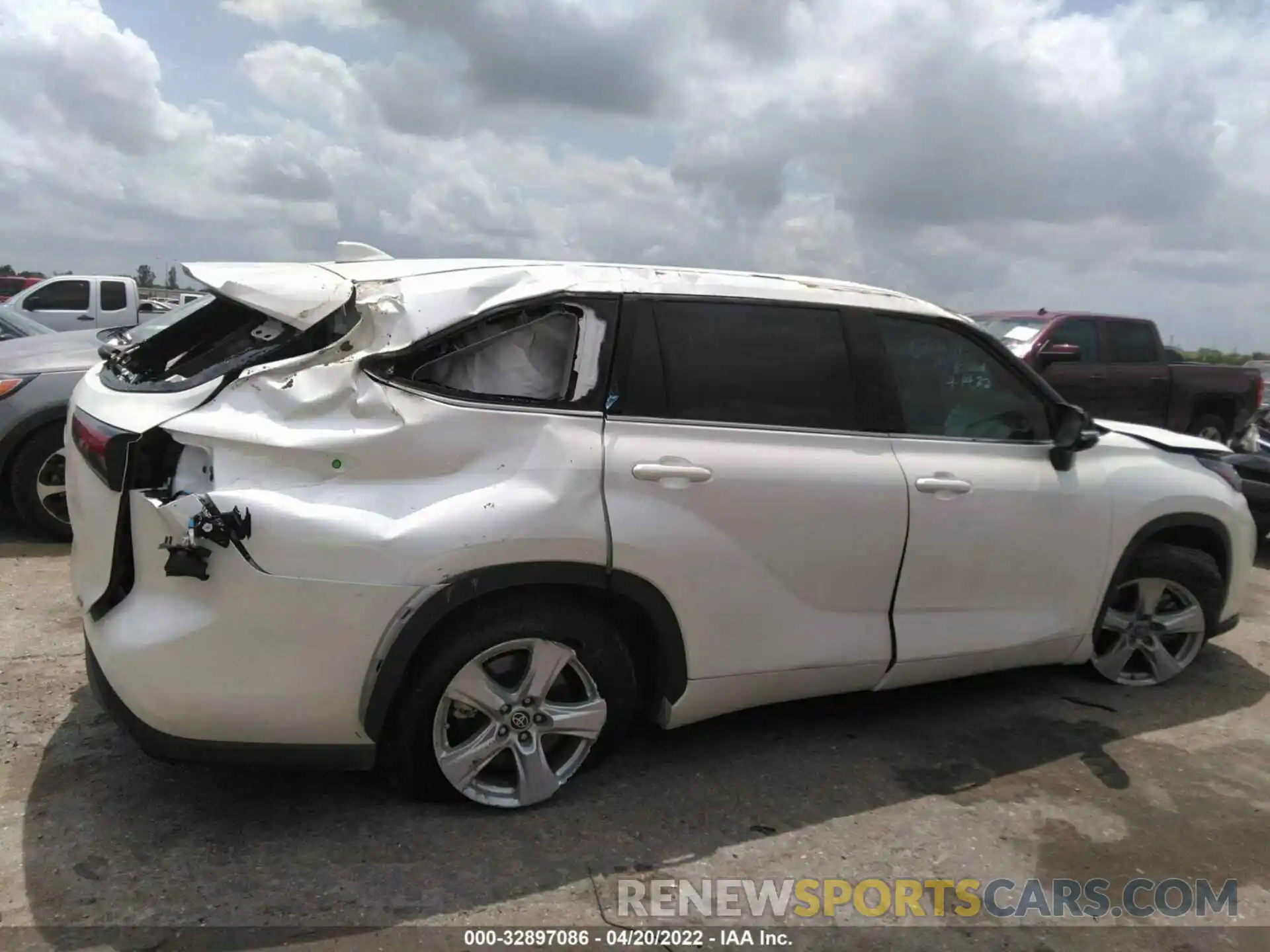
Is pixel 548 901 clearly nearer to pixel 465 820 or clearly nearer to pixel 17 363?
pixel 465 820

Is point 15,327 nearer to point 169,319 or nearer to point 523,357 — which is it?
point 169,319

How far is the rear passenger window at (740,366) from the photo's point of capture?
3201 mm

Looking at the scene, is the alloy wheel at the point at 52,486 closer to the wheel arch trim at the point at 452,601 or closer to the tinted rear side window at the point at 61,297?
the wheel arch trim at the point at 452,601

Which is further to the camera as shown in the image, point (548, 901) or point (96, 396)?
point (96, 396)

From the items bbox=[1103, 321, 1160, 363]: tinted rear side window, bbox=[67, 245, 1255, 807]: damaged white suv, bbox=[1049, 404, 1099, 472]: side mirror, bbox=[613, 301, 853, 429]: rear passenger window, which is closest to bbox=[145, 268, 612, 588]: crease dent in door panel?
bbox=[67, 245, 1255, 807]: damaged white suv

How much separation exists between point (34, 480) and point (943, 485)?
522 centimetres

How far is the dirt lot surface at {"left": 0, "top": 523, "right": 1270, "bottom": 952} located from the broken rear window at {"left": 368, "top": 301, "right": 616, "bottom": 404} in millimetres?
1346

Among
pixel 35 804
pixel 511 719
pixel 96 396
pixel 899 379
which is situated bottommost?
pixel 35 804

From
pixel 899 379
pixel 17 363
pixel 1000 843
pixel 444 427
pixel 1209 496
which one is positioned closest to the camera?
pixel 444 427

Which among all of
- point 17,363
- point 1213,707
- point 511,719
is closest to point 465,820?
point 511,719

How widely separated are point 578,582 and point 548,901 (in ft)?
2.96

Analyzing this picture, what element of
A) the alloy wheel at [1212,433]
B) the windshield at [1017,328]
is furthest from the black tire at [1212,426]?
the windshield at [1017,328]

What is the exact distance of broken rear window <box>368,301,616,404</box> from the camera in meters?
2.95

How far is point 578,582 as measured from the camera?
2941 millimetres
